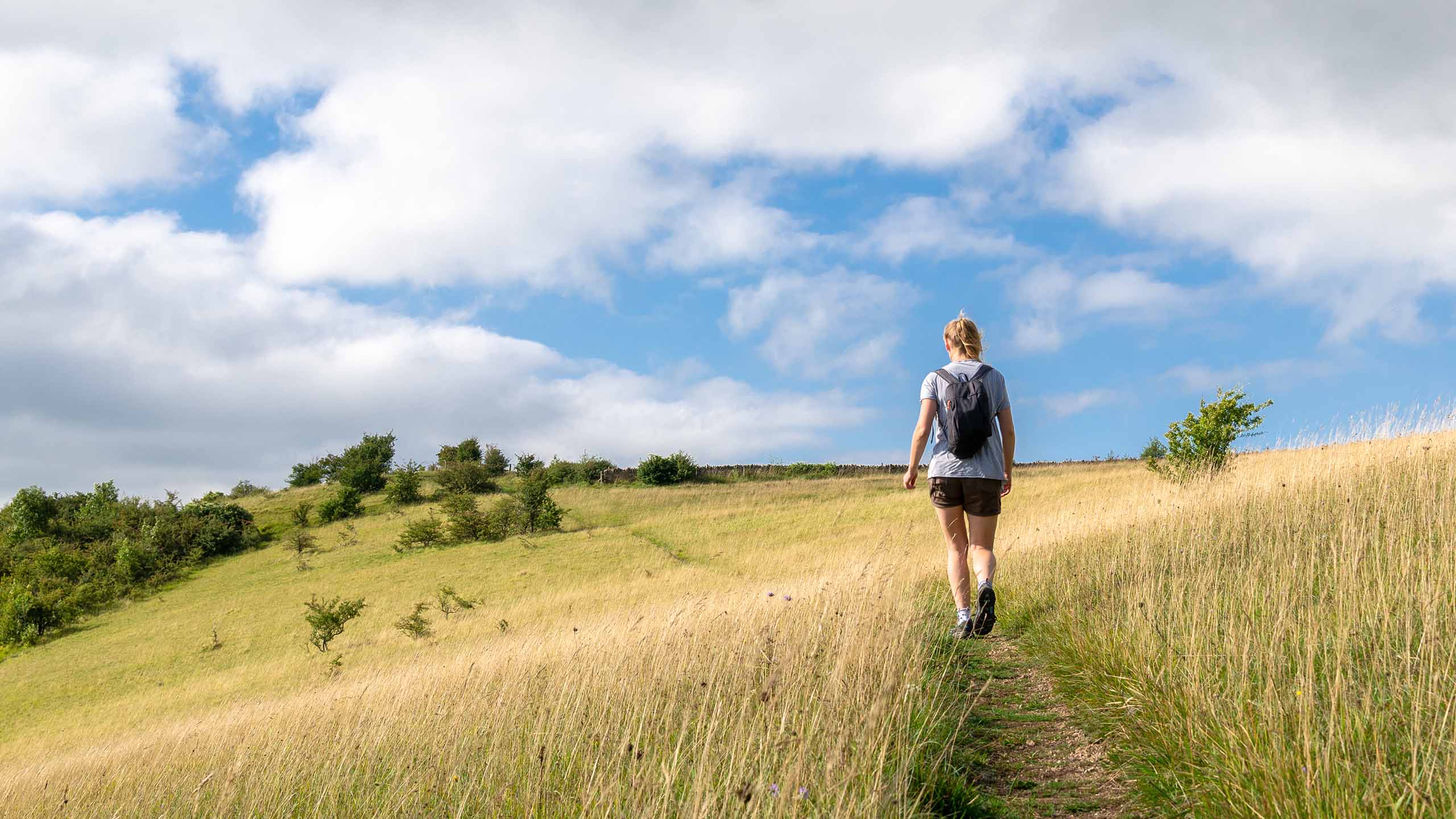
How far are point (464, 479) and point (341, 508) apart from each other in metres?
8.09

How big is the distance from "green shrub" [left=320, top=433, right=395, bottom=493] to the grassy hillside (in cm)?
4584

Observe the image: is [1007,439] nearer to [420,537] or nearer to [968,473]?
[968,473]

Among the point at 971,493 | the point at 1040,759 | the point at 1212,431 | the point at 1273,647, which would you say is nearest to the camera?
the point at 1273,647

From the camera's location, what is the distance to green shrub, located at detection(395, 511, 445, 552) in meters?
41.0

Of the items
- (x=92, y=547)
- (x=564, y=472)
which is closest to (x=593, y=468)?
(x=564, y=472)

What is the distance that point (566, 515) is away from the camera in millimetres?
45188

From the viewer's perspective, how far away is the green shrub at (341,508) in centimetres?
5181

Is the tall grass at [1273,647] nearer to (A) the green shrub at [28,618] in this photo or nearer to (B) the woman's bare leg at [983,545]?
(B) the woman's bare leg at [983,545]

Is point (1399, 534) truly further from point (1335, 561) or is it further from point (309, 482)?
point (309, 482)

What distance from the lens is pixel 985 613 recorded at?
23.9ft

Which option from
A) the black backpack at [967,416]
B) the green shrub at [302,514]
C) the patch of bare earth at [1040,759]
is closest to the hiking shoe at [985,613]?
the patch of bare earth at [1040,759]

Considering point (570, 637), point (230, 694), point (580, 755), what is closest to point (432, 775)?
point (580, 755)

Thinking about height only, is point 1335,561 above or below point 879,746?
above

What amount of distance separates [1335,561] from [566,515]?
41.8 metres
